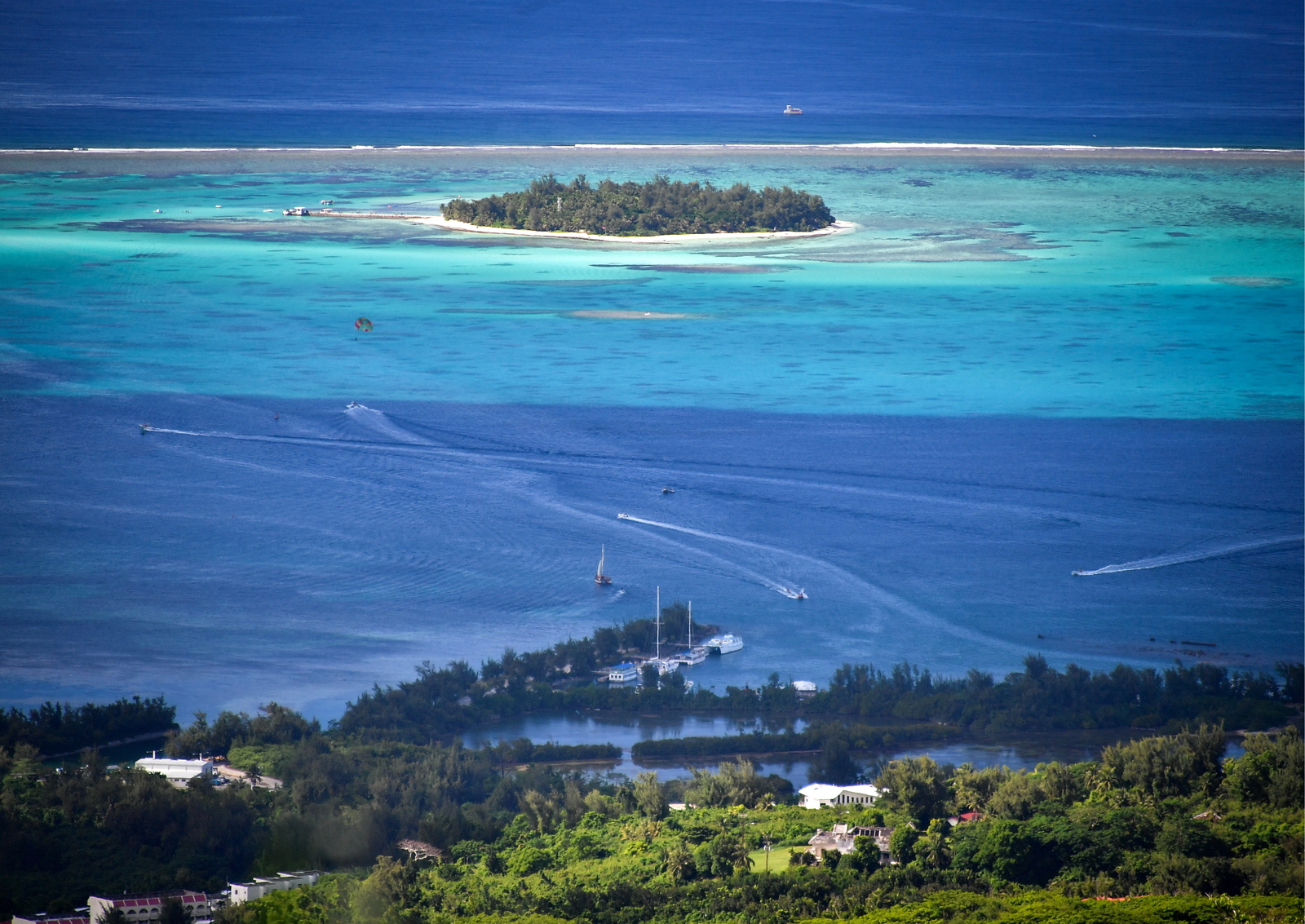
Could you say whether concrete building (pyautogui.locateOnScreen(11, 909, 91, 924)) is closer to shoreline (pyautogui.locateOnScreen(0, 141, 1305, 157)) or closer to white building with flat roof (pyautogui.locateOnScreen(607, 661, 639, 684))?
white building with flat roof (pyautogui.locateOnScreen(607, 661, 639, 684))

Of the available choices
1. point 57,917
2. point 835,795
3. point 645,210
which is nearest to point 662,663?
point 835,795

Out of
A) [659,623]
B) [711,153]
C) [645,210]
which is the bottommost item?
[659,623]

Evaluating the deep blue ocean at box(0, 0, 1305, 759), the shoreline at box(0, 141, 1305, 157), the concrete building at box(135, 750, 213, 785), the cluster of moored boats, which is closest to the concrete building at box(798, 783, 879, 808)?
the deep blue ocean at box(0, 0, 1305, 759)

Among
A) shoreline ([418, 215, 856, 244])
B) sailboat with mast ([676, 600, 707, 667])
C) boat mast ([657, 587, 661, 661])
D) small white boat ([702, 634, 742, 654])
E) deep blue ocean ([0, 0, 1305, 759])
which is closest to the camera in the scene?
sailboat with mast ([676, 600, 707, 667])

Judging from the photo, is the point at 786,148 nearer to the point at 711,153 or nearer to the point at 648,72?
the point at 711,153

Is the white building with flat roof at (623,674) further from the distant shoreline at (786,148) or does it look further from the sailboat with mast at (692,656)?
the distant shoreline at (786,148)

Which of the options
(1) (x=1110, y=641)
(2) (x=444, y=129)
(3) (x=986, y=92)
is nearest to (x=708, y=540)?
(1) (x=1110, y=641)
